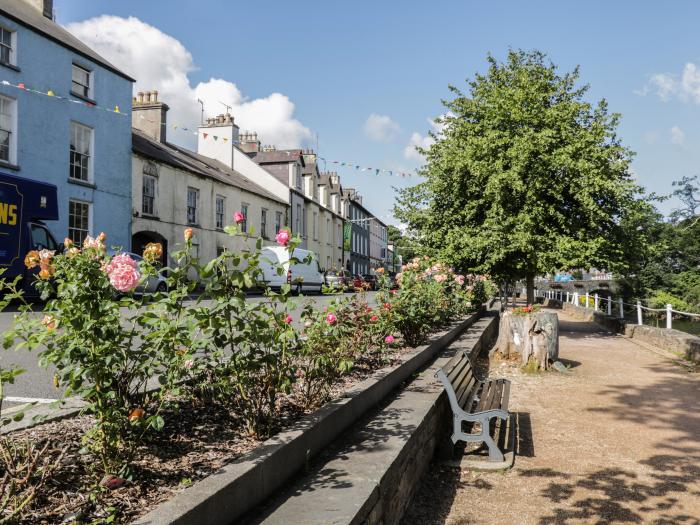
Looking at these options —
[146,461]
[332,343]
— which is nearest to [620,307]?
[332,343]

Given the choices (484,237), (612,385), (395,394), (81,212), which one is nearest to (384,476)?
(395,394)

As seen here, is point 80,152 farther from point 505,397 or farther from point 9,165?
point 505,397

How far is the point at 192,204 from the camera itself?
87.4 ft

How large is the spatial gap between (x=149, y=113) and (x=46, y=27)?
27.2 feet

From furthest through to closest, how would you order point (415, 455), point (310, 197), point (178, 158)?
point (310, 197)
point (178, 158)
point (415, 455)

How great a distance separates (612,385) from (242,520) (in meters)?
7.89

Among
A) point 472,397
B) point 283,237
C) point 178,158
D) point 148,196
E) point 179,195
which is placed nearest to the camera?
point 283,237

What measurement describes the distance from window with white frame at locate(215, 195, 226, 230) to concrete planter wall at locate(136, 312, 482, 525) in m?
25.1

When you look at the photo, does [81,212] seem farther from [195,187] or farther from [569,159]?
[569,159]

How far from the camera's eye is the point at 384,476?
3.20 m

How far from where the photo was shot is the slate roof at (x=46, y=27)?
57.8ft

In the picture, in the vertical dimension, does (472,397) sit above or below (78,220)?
below

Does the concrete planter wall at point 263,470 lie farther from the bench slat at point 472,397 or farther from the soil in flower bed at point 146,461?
the bench slat at point 472,397

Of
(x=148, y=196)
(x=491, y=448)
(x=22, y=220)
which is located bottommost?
(x=491, y=448)
